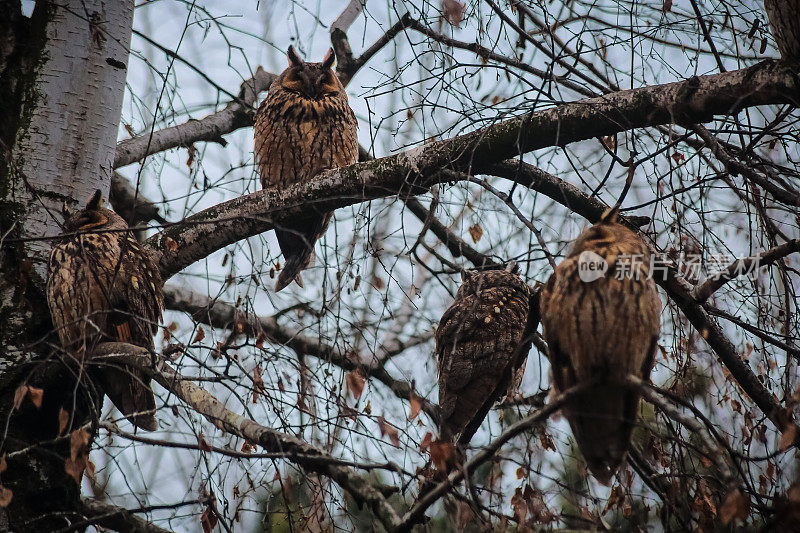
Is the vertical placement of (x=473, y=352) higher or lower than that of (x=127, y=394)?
higher

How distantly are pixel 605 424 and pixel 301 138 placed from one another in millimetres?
2860

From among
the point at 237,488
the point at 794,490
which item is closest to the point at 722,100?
the point at 794,490

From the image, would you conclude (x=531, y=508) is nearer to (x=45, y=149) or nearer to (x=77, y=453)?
(x=77, y=453)

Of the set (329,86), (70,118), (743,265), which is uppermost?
(329,86)

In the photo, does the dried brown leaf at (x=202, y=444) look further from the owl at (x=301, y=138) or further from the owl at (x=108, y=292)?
the owl at (x=301, y=138)

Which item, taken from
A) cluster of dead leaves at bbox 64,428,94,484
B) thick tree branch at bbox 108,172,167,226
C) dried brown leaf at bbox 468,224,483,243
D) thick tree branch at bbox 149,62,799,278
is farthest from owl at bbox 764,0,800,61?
thick tree branch at bbox 108,172,167,226

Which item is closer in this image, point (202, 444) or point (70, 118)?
point (202, 444)

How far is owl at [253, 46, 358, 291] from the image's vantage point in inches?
187

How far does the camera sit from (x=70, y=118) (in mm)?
3383

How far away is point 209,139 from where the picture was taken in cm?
482

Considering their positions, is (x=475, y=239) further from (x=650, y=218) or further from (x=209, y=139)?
(x=209, y=139)

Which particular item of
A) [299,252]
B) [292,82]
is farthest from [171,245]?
[292,82]

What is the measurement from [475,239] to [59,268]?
1886 mm

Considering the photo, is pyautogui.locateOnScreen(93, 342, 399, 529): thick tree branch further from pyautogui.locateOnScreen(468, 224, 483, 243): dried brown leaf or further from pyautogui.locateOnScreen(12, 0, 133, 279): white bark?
pyautogui.locateOnScreen(468, 224, 483, 243): dried brown leaf
